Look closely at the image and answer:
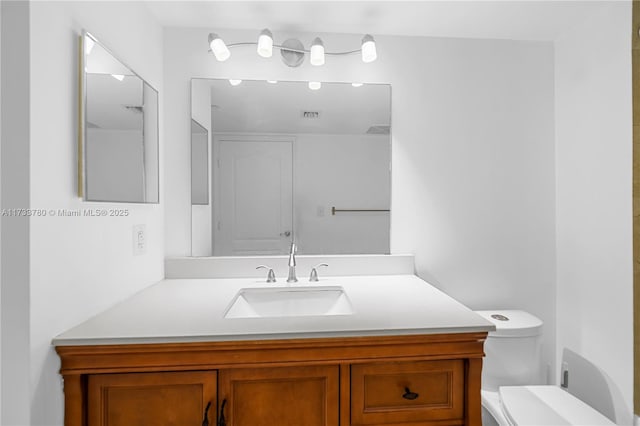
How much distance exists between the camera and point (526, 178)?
1.94 metres

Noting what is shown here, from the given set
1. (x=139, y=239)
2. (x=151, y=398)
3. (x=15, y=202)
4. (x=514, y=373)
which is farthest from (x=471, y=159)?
(x=15, y=202)

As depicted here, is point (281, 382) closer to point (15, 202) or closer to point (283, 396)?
point (283, 396)

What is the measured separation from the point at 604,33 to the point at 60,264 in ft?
7.53

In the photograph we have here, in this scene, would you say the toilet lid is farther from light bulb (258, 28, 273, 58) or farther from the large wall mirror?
light bulb (258, 28, 273, 58)

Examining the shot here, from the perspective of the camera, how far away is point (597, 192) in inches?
66.1

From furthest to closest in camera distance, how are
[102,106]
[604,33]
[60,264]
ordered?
[604,33]
[102,106]
[60,264]

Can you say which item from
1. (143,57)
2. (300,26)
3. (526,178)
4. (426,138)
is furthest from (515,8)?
(143,57)

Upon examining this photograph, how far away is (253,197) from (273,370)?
3.05ft

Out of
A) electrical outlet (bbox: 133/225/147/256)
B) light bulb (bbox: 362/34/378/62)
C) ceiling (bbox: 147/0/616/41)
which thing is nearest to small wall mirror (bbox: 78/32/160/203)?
electrical outlet (bbox: 133/225/147/256)

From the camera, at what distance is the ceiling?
160 cm

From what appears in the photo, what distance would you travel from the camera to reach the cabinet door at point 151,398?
1040 millimetres

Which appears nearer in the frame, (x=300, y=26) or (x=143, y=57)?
(x=143, y=57)

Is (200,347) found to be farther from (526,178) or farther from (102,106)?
(526,178)

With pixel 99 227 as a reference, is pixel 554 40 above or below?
above
